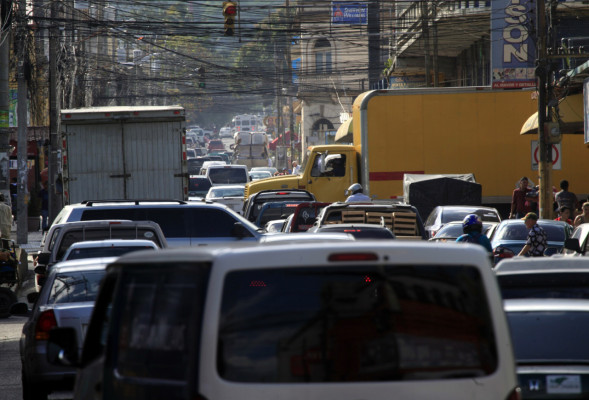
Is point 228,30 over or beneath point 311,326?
over

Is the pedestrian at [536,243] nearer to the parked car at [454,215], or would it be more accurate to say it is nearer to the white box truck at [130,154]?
the parked car at [454,215]

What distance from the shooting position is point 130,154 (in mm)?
20672

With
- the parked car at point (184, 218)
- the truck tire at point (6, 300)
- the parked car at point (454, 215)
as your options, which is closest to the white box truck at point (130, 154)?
the parked car at point (184, 218)

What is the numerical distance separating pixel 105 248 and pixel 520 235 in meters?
9.31

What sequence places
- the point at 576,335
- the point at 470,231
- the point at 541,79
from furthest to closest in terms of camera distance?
the point at 541,79, the point at 470,231, the point at 576,335

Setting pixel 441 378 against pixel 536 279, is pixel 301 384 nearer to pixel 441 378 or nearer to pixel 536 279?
pixel 441 378

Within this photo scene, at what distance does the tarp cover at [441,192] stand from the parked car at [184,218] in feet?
35.8

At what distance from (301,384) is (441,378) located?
58 cm

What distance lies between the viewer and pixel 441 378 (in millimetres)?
4059

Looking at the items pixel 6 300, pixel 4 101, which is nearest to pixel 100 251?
pixel 6 300

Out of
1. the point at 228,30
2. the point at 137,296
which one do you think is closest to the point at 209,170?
the point at 228,30

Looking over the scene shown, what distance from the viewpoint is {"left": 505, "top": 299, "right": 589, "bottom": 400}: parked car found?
241 inches

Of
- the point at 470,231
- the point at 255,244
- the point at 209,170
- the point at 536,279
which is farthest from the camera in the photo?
the point at 209,170

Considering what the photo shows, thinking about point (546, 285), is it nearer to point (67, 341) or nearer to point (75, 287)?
point (67, 341)
